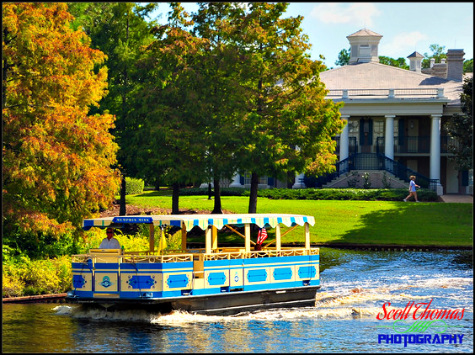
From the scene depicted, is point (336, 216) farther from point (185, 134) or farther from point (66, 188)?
→ point (66, 188)

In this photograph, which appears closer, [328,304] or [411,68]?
[328,304]

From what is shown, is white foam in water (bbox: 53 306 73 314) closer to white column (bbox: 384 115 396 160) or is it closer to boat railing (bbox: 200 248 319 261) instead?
boat railing (bbox: 200 248 319 261)

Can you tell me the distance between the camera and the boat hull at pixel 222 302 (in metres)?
24.9

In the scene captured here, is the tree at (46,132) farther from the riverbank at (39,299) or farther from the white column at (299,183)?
the white column at (299,183)

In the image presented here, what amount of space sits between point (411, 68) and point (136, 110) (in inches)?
1740

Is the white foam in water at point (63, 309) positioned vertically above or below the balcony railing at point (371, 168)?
below

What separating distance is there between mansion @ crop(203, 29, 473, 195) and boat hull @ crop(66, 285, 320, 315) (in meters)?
35.7

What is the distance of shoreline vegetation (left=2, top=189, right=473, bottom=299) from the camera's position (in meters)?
29.7

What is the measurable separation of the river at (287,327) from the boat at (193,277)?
447mm

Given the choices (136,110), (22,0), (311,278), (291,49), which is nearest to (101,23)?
(136,110)

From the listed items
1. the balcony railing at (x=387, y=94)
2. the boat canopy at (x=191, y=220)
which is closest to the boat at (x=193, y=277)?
the boat canopy at (x=191, y=220)

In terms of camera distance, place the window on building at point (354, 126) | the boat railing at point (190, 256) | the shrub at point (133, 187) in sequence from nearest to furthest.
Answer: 1. the boat railing at point (190, 256)
2. the shrub at point (133, 187)
3. the window on building at point (354, 126)

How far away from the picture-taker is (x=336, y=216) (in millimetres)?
50000

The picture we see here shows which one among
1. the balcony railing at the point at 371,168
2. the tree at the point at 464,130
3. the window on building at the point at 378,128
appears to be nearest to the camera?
the tree at the point at 464,130
